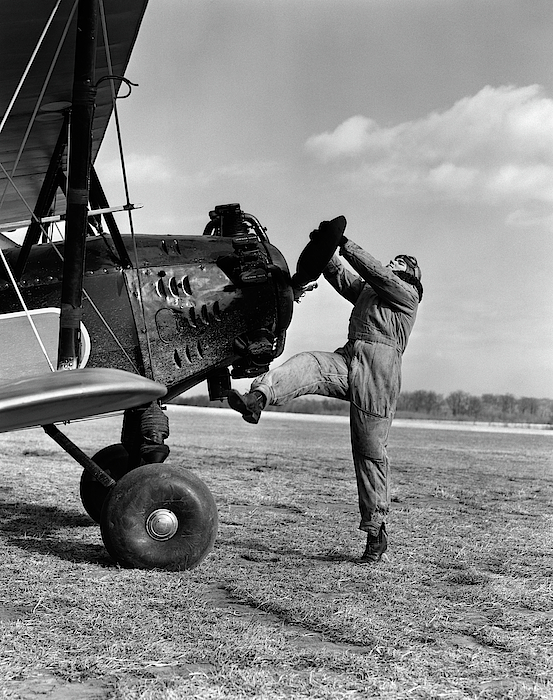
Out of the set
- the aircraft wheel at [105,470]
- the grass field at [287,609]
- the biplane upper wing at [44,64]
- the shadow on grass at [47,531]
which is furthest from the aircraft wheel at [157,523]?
the biplane upper wing at [44,64]

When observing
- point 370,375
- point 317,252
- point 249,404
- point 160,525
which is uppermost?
point 317,252

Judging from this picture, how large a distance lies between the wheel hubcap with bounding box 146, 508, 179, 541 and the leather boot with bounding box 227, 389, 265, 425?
0.84 meters

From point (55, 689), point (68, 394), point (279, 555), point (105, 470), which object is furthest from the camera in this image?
point (105, 470)

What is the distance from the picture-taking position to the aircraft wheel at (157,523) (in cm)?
474

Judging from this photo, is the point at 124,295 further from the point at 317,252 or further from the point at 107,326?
the point at 317,252

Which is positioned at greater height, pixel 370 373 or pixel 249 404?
pixel 370 373

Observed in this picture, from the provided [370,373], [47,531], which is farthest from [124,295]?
[47,531]

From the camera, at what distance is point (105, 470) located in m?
6.55

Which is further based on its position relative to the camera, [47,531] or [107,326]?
[47,531]

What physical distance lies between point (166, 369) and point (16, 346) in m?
1.04

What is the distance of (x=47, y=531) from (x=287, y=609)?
118 inches

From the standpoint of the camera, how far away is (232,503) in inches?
312

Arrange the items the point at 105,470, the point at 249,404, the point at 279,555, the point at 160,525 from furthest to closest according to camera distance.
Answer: the point at 105,470, the point at 279,555, the point at 160,525, the point at 249,404

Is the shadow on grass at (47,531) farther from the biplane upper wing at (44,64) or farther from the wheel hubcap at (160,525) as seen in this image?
the biplane upper wing at (44,64)
